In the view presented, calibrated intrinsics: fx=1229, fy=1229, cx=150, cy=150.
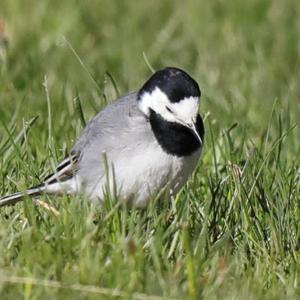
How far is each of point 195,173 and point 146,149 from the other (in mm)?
623

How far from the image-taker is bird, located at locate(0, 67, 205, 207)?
4852 millimetres

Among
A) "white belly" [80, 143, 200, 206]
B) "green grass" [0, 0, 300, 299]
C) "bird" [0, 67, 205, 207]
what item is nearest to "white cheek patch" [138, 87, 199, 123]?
"bird" [0, 67, 205, 207]

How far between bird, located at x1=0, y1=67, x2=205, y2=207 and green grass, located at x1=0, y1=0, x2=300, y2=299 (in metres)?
0.10

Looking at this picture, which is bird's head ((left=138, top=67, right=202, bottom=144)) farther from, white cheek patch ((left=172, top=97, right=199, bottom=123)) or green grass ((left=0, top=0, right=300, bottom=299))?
green grass ((left=0, top=0, right=300, bottom=299))

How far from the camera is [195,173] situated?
5.46 metres

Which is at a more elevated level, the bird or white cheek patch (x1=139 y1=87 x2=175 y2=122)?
white cheek patch (x1=139 y1=87 x2=175 y2=122)

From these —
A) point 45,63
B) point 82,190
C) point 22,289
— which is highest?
point 45,63

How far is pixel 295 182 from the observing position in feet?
17.2

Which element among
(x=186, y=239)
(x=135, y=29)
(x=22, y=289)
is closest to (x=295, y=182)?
(x=186, y=239)

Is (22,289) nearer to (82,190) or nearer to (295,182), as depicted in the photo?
(82,190)

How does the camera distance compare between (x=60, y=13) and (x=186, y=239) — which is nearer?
(x=186, y=239)

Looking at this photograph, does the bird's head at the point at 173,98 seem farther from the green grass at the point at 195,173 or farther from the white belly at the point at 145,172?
the green grass at the point at 195,173

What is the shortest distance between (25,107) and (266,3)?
3124 mm

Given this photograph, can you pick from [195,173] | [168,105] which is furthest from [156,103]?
[195,173]
